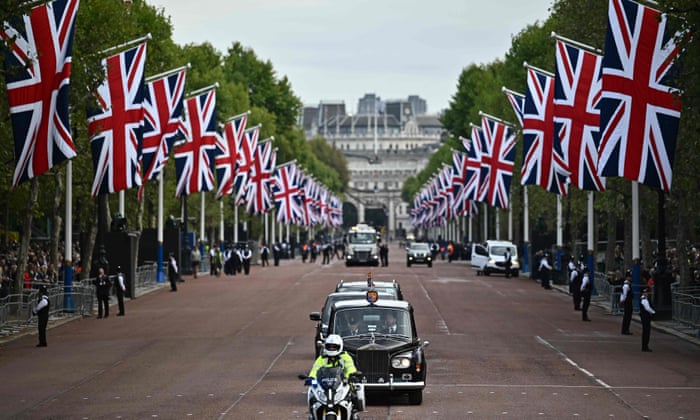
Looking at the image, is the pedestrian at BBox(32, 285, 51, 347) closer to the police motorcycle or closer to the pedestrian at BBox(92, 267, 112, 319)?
the pedestrian at BBox(92, 267, 112, 319)

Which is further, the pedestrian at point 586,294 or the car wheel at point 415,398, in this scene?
the pedestrian at point 586,294

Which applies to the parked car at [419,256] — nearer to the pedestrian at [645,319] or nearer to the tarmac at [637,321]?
the tarmac at [637,321]

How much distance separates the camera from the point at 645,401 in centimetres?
2200

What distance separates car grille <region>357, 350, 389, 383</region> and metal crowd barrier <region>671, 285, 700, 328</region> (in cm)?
1774

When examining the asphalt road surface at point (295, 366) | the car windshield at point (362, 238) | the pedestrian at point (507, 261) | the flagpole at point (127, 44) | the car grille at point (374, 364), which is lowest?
the asphalt road surface at point (295, 366)

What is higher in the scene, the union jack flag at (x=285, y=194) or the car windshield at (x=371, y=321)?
the union jack flag at (x=285, y=194)

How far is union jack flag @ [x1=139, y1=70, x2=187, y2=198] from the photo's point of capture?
157ft

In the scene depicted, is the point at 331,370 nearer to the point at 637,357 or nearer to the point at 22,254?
the point at 637,357

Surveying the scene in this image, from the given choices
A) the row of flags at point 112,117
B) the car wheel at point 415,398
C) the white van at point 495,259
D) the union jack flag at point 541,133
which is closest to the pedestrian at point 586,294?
the union jack flag at point 541,133

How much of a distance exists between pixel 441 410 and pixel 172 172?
55409 millimetres

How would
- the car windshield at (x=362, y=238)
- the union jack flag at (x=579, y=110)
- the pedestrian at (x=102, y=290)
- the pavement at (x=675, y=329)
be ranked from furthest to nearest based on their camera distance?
the car windshield at (x=362, y=238) → the pedestrian at (x=102, y=290) → the union jack flag at (x=579, y=110) → the pavement at (x=675, y=329)

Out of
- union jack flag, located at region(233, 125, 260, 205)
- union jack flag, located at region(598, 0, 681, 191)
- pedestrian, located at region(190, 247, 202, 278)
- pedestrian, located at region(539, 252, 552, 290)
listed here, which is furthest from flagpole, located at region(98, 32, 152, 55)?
union jack flag, located at region(233, 125, 260, 205)

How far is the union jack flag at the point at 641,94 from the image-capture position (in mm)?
31312

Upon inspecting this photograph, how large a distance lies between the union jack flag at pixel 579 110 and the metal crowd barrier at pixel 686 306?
400cm
